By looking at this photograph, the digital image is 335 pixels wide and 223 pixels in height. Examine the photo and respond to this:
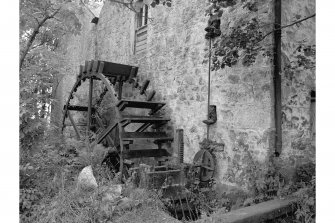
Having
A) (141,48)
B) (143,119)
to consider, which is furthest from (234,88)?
(141,48)

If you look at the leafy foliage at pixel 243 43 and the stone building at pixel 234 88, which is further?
the stone building at pixel 234 88

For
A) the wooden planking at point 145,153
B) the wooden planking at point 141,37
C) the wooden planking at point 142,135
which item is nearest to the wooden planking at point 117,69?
the wooden planking at point 141,37

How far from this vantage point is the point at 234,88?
15.6ft

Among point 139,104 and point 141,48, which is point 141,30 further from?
point 139,104

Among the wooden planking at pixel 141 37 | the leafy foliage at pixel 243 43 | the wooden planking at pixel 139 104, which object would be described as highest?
the wooden planking at pixel 141 37

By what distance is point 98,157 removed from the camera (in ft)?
17.9

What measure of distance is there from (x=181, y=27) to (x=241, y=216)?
397cm

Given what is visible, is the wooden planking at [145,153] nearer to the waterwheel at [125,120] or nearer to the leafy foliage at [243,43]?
the waterwheel at [125,120]

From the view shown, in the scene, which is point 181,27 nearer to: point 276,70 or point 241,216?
point 276,70

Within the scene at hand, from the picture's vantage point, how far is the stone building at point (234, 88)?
4.40m

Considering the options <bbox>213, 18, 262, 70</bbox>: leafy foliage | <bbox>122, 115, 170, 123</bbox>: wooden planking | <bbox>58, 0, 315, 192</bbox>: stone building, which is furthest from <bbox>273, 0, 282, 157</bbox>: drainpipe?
<bbox>122, 115, 170, 123</bbox>: wooden planking

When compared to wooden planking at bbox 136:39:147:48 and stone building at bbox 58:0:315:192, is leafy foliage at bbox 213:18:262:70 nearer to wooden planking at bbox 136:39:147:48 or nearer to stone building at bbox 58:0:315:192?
stone building at bbox 58:0:315:192

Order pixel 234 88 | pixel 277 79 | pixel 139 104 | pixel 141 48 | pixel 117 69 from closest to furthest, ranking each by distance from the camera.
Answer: pixel 277 79 → pixel 234 88 → pixel 139 104 → pixel 117 69 → pixel 141 48
